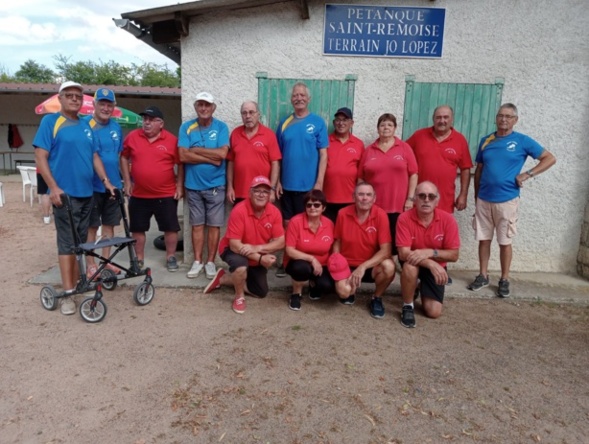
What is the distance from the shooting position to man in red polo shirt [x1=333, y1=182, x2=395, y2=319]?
4.09 meters

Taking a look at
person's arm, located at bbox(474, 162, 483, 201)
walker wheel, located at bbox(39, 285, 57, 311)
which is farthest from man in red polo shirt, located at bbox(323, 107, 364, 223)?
walker wheel, located at bbox(39, 285, 57, 311)

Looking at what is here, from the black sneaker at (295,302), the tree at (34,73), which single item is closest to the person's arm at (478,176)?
the black sneaker at (295,302)

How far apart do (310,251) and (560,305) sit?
273 centimetres

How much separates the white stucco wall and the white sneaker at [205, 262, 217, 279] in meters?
1.64

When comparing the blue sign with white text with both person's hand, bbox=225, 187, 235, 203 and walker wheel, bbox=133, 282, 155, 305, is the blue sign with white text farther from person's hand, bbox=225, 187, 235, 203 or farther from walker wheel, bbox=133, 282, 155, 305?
walker wheel, bbox=133, 282, 155, 305

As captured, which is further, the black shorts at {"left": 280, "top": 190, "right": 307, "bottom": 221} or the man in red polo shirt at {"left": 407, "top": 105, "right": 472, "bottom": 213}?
the black shorts at {"left": 280, "top": 190, "right": 307, "bottom": 221}

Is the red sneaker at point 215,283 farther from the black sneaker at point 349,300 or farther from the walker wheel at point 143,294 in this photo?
the black sneaker at point 349,300

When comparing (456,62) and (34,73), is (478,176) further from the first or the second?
(34,73)

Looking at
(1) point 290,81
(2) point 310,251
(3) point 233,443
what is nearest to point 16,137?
(1) point 290,81

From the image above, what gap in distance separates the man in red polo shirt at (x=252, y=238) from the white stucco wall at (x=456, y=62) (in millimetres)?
1483

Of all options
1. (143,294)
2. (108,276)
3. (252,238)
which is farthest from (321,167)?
(108,276)

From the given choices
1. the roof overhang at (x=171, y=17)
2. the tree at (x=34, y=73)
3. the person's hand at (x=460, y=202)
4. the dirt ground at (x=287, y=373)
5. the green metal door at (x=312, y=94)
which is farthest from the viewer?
the tree at (x=34, y=73)

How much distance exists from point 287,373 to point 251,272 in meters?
1.41

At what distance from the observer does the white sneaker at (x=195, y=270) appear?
16.6 feet
